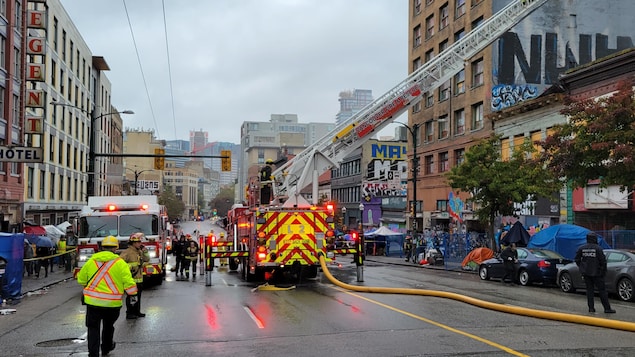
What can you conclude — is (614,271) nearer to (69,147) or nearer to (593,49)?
(593,49)

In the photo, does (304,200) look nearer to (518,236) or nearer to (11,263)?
(11,263)

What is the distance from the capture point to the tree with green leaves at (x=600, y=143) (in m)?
17.5

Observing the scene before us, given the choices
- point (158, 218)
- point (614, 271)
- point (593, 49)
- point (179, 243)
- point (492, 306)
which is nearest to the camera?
point (492, 306)

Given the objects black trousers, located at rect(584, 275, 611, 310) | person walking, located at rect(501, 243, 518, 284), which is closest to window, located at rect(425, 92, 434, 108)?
person walking, located at rect(501, 243, 518, 284)

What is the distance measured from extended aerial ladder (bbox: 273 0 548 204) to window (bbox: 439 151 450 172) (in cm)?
1759

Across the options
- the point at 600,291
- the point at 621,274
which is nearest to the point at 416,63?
the point at 621,274

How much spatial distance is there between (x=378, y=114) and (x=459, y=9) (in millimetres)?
23539

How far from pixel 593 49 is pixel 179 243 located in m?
30.2

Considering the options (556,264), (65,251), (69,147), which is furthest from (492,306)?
(69,147)

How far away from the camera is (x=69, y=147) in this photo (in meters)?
46.6

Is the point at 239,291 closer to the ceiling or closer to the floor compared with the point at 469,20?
closer to the floor

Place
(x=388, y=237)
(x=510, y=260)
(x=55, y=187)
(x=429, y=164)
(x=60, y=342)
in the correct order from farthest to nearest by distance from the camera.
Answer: (x=429, y=164), (x=55, y=187), (x=388, y=237), (x=510, y=260), (x=60, y=342)

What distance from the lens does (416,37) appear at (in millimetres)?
48844

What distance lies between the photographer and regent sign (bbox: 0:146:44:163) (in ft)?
59.7
